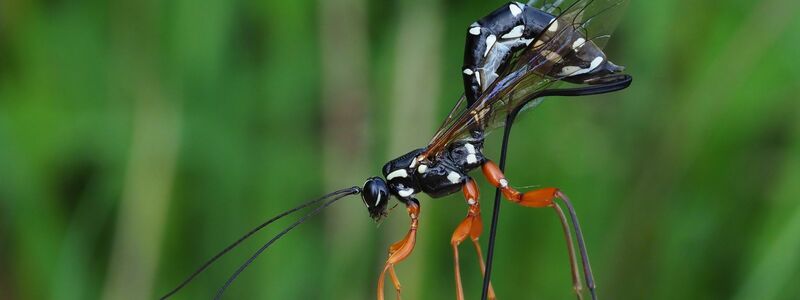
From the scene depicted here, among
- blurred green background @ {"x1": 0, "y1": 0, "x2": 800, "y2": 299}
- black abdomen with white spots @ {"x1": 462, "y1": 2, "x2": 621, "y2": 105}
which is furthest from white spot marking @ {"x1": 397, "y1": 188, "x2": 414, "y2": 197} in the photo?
blurred green background @ {"x1": 0, "y1": 0, "x2": 800, "y2": 299}

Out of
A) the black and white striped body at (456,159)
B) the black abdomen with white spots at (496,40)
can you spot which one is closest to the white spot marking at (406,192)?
the black and white striped body at (456,159)

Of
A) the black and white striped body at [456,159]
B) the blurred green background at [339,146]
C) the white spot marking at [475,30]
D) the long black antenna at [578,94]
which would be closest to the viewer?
the long black antenna at [578,94]

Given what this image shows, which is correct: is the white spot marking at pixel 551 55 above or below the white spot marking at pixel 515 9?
below

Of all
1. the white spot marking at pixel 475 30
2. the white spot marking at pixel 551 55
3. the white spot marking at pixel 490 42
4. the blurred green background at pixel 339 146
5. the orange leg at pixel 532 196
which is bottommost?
the blurred green background at pixel 339 146

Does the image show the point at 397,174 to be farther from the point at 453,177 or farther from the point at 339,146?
the point at 339,146

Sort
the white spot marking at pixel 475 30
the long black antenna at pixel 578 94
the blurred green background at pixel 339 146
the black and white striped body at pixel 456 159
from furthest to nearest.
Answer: the blurred green background at pixel 339 146 → the white spot marking at pixel 475 30 → the black and white striped body at pixel 456 159 → the long black antenna at pixel 578 94

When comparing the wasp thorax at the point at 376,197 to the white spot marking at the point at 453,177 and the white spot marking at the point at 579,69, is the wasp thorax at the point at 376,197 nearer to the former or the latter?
the white spot marking at the point at 453,177
